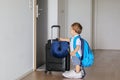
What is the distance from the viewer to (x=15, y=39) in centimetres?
370

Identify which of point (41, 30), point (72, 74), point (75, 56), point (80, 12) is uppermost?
point (80, 12)

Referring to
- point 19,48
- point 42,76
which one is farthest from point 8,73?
point 42,76

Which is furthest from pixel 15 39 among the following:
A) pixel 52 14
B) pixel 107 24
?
pixel 107 24

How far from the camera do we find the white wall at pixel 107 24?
8.52 meters

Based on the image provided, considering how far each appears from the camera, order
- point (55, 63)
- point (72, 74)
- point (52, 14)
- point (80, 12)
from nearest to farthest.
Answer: point (72, 74)
point (55, 63)
point (52, 14)
point (80, 12)

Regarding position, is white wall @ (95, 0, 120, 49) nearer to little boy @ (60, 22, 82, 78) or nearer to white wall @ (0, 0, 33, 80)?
white wall @ (0, 0, 33, 80)

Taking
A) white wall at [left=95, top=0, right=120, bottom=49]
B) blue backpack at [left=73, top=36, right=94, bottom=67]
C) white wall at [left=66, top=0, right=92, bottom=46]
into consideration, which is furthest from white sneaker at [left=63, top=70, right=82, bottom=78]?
white wall at [left=95, top=0, right=120, bottom=49]

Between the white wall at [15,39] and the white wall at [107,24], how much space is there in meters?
4.47

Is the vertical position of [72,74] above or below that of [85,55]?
below

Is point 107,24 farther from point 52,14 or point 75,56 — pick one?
point 75,56

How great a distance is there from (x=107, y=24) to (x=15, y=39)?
534 cm

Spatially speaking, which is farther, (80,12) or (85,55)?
(80,12)

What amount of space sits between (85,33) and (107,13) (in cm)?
120

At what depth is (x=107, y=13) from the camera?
8.56 meters
